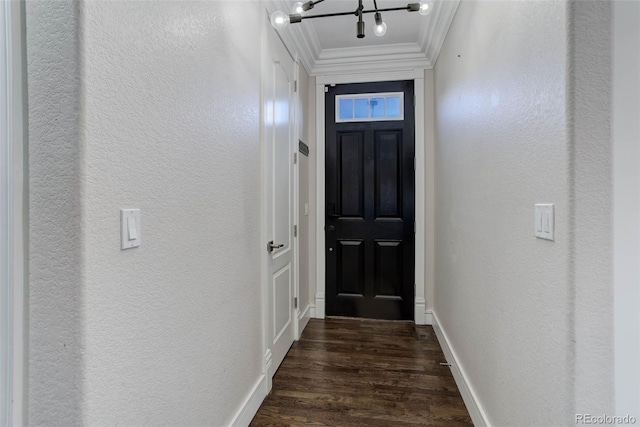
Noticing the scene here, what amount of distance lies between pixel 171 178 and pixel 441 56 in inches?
100

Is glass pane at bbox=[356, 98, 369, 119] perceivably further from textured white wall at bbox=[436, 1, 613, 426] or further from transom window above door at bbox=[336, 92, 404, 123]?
textured white wall at bbox=[436, 1, 613, 426]

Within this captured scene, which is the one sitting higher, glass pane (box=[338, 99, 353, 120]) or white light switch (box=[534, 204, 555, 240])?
glass pane (box=[338, 99, 353, 120])

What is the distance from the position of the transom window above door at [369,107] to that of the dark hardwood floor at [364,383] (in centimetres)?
206

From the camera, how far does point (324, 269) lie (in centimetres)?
348

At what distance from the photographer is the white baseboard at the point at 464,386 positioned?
170 cm

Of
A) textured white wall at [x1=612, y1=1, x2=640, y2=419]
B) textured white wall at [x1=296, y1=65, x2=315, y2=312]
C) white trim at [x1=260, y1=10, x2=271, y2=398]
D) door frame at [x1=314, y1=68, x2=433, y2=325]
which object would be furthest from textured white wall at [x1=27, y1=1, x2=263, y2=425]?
door frame at [x1=314, y1=68, x2=433, y2=325]

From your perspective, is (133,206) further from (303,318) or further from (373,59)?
(373,59)

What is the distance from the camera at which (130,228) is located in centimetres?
97

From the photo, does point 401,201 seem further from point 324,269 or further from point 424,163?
point 324,269

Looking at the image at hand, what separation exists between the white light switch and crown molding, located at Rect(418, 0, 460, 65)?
175 centimetres

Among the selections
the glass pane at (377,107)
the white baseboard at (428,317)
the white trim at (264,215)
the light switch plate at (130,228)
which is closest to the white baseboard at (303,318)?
the white trim at (264,215)

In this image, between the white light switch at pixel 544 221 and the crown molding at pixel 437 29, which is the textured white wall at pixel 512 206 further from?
the crown molding at pixel 437 29

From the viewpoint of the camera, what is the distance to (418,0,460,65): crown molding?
2.31 meters

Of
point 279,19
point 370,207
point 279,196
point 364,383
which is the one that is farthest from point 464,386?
point 279,19
